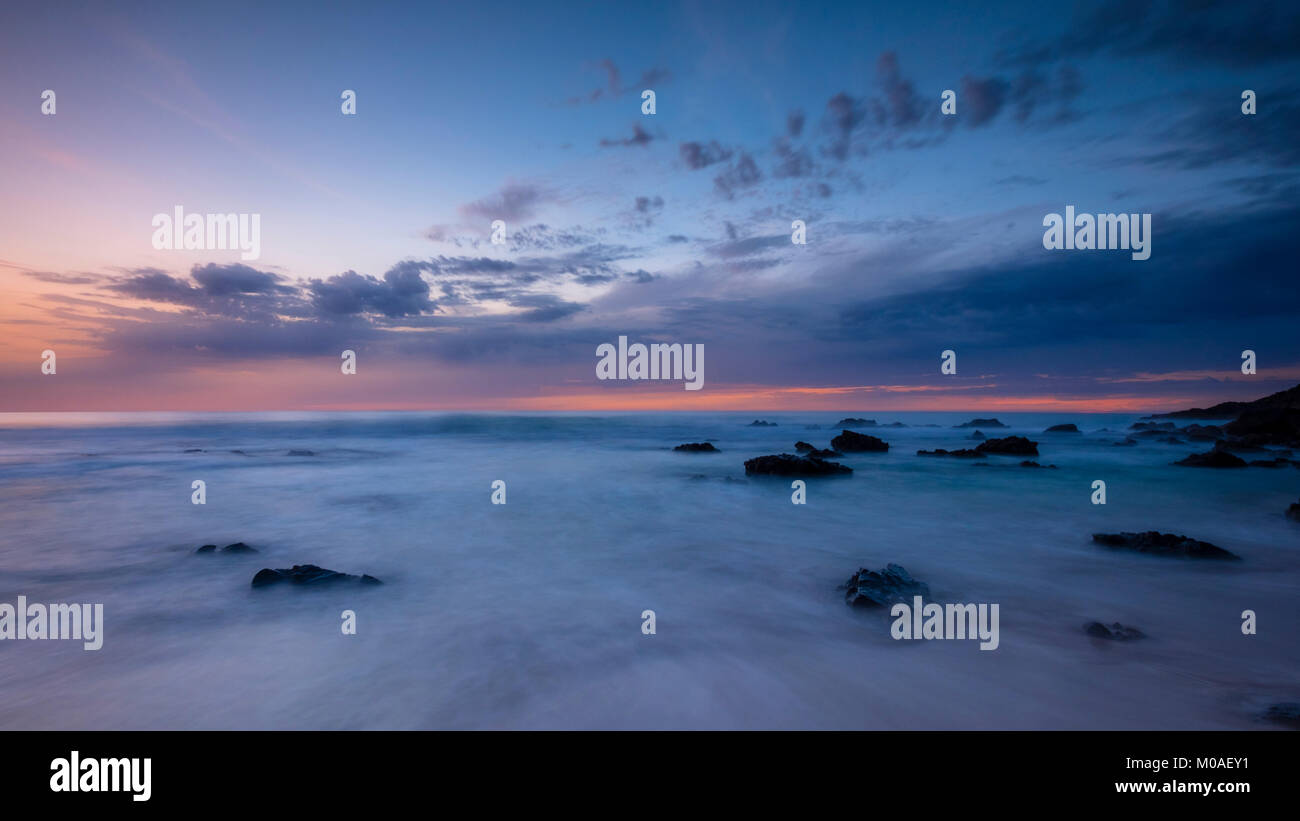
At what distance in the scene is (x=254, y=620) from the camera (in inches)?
274

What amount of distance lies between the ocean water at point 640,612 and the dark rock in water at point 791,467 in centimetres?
390

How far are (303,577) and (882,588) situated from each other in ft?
29.7

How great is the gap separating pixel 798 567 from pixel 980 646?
362cm

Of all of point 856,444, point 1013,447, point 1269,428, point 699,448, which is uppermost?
point 1269,428

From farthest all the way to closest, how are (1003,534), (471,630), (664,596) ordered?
(1003,534)
(664,596)
(471,630)

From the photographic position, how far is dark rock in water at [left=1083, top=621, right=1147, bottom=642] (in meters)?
6.20

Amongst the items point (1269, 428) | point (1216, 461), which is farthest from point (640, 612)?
point (1269, 428)

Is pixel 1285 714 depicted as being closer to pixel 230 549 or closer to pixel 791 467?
pixel 230 549

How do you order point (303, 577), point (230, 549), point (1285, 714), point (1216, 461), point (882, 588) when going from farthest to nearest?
point (1216, 461) < point (230, 549) < point (303, 577) < point (882, 588) < point (1285, 714)

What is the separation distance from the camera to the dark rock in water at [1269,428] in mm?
29125

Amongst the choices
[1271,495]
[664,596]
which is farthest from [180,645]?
[1271,495]

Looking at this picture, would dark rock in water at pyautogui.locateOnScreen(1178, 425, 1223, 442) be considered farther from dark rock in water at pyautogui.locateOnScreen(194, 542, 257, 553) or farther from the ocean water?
dark rock in water at pyautogui.locateOnScreen(194, 542, 257, 553)

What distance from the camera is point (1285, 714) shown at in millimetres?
4535
